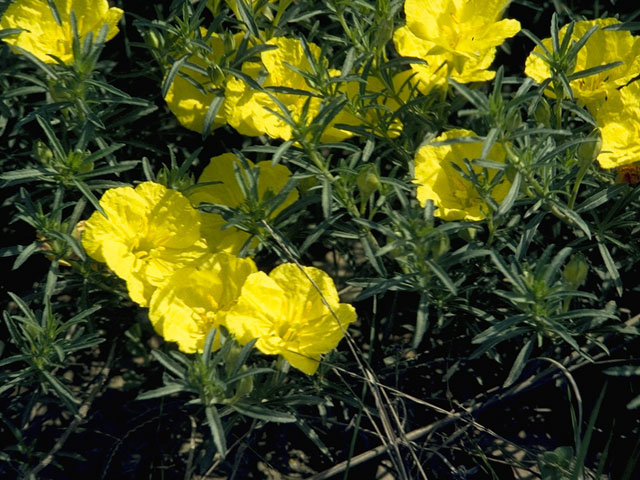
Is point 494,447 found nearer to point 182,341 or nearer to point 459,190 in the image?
point 459,190

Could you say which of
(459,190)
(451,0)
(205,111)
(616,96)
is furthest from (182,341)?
(616,96)

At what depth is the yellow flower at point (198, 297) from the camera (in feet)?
7.34

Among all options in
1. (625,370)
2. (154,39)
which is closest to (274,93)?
(154,39)

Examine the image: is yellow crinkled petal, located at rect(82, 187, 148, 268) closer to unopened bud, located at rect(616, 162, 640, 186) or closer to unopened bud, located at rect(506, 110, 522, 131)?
unopened bud, located at rect(506, 110, 522, 131)

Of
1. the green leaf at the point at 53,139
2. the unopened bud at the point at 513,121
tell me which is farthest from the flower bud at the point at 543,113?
the green leaf at the point at 53,139

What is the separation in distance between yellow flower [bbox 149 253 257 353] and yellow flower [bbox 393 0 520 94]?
0.85m

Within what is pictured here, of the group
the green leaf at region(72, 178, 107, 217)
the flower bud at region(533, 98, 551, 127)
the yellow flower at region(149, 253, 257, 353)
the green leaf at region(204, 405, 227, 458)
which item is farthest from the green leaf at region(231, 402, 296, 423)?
the flower bud at region(533, 98, 551, 127)

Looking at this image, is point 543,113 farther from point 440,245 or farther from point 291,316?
point 291,316

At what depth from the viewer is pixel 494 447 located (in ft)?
8.48

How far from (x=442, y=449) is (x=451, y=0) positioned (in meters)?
1.44

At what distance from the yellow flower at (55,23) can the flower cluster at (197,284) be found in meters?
0.59

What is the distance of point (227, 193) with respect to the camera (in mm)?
2516

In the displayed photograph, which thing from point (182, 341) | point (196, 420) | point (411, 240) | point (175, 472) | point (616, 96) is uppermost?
point (616, 96)

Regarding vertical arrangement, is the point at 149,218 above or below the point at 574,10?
below
